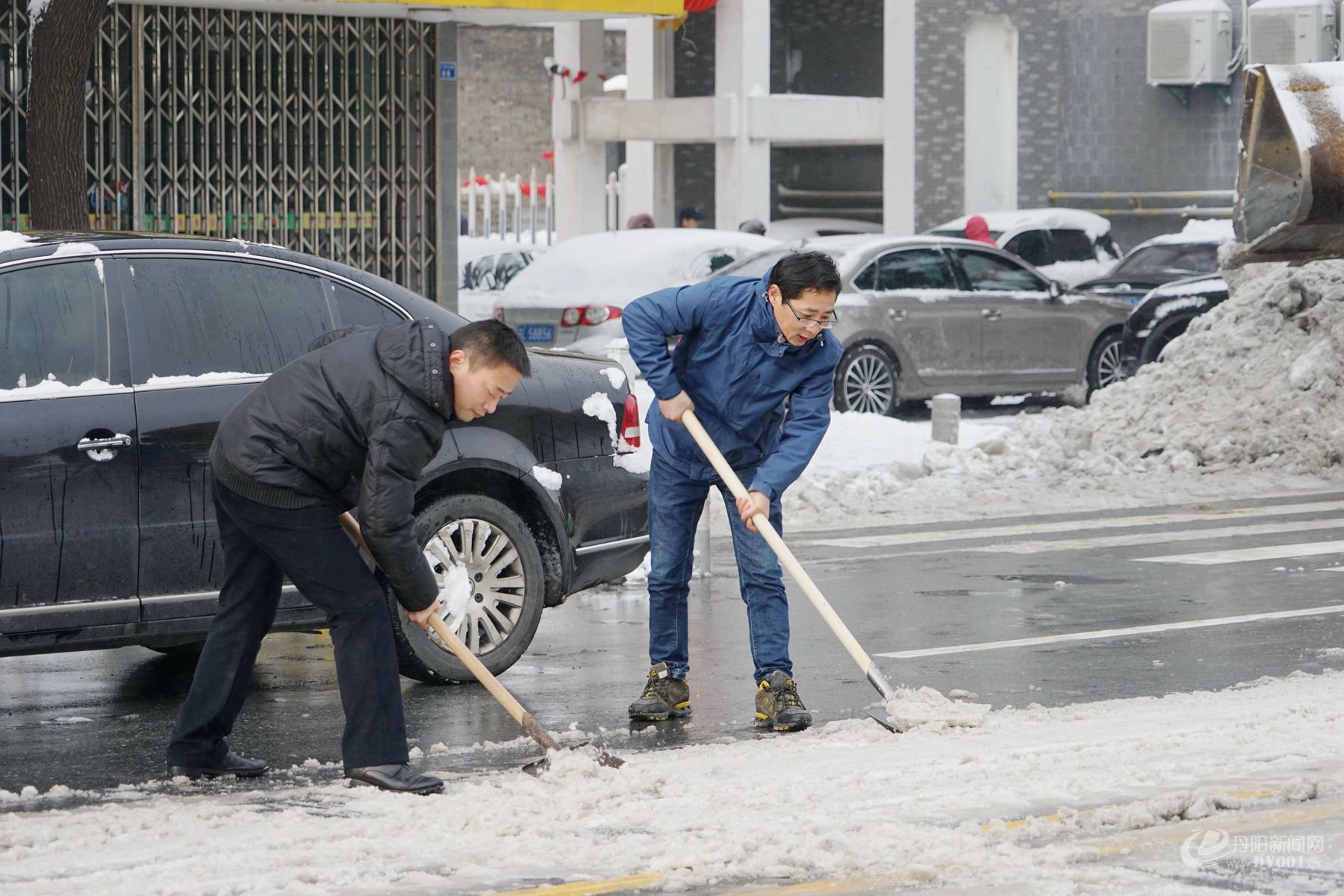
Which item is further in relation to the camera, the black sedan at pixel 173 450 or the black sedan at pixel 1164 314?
the black sedan at pixel 1164 314

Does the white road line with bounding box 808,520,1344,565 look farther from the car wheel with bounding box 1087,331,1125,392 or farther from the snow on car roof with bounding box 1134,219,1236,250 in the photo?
the snow on car roof with bounding box 1134,219,1236,250

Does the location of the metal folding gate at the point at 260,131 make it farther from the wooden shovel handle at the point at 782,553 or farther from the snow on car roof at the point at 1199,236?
the wooden shovel handle at the point at 782,553

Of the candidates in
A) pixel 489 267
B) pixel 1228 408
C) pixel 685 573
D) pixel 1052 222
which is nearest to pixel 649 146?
pixel 489 267

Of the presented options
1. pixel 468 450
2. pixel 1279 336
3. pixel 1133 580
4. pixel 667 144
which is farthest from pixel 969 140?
pixel 468 450

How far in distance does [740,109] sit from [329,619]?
22612 millimetres

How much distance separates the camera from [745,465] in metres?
7.49

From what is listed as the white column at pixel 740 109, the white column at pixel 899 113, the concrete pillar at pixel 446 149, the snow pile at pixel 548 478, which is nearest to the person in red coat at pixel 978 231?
the white column at pixel 740 109

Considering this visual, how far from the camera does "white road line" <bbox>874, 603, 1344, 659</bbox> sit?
28.6 feet

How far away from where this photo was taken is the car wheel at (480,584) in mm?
7836

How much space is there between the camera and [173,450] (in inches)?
281

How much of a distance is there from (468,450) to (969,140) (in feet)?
83.4

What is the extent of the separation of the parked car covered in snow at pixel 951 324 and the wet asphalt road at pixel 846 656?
18.0ft

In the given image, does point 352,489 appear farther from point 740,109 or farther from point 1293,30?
point 1293,30

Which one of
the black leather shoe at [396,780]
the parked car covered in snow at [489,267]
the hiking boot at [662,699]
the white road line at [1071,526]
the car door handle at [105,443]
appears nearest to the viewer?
the black leather shoe at [396,780]
